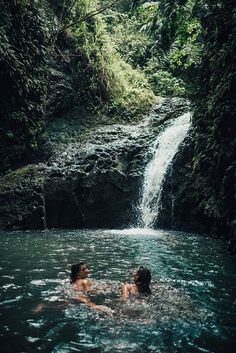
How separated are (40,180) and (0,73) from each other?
404 centimetres

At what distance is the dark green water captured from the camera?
15.4ft

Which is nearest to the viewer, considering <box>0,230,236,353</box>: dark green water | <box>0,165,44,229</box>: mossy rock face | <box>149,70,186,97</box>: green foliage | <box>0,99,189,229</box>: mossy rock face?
<box>0,230,236,353</box>: dark green water

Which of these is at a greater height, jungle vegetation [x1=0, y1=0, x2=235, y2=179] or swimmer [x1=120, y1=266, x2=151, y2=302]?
jungle vegetation [x1=0, y1=0, x2=235, y2=179]

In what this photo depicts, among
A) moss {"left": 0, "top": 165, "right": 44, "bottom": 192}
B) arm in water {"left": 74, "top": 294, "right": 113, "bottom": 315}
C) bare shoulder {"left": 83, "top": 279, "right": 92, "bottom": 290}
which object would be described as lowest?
arm in water {"left": 74, "top": 294, "right": 113, "bottom": 315}

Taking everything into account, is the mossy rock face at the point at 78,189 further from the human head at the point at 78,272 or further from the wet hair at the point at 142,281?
the wet hair at the point at 142,281

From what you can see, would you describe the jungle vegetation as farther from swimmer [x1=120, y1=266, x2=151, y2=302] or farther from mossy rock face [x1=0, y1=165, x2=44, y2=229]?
swimmer [x1=120, y1=266, x2=151, y2=302]

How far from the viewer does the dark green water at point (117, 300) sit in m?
4.70

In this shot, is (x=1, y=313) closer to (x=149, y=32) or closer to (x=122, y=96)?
(x=149, y=32)

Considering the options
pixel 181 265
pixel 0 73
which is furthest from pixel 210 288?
pixel 0 73

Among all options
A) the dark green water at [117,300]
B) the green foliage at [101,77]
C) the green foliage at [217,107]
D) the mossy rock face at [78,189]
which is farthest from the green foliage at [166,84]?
the dark green water at [117,300]

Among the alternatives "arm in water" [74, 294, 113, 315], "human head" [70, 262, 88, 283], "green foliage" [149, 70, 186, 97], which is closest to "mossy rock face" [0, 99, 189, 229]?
"human head" [70, 262, 88, 283]

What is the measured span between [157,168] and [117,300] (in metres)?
9.16

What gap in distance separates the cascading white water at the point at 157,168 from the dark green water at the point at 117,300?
131 inches

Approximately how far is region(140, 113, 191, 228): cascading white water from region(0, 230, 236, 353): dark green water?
3.33m
